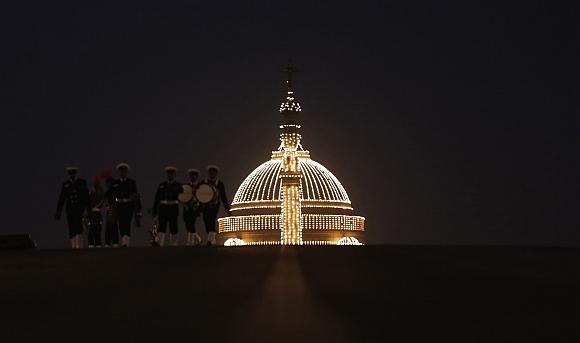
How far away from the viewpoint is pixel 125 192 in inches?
1510

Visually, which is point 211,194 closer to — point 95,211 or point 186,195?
point 186,195

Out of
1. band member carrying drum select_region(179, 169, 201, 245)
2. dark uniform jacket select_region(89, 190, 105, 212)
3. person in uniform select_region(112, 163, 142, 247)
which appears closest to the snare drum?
band member carrying drum select_region(179, 169, 201, 245)

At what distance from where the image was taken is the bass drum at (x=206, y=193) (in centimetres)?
3919

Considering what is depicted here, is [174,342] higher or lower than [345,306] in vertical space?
lower

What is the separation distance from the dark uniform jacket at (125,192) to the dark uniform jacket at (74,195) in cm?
88

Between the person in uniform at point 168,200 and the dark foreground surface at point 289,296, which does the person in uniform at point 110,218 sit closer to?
the person in uniform at point 168,200

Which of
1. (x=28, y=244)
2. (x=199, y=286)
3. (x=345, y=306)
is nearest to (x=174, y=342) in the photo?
(x=345, y=306)

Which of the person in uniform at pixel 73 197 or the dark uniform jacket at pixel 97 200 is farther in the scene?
the dark uniform jacket at pixel 97 200

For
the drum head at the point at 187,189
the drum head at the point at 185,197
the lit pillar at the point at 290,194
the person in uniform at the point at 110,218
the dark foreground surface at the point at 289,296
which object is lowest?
the dark foreground surface at the point at 289,296

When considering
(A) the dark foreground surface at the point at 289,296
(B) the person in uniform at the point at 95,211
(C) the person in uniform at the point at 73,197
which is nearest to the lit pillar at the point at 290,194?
(B) the person in uniform at the point at 95,211

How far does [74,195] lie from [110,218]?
1.36 metres

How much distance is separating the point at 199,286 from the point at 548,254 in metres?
12.7

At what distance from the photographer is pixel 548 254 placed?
33906 millimetres

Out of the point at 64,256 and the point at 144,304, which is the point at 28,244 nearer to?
the point at 64,256
